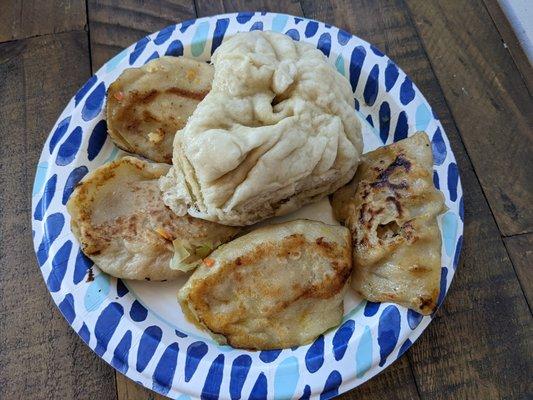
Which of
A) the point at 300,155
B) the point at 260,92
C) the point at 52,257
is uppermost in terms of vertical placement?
the point at 260,92

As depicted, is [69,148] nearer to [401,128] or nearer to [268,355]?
[268,355]

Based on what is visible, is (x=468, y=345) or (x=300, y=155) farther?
(x=468, y=345)

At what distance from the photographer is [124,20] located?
115 inches

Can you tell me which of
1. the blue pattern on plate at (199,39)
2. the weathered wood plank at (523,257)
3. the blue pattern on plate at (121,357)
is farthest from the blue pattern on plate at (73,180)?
the weathered wood plank at (523,257)

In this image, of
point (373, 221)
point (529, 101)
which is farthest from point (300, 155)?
point (529, 101)

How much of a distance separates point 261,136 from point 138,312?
874mm

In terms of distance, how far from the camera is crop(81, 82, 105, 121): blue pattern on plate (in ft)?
7.82

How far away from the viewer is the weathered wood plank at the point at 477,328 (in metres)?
2.15

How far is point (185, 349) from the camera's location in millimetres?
2014

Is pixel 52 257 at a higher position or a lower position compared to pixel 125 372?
higher

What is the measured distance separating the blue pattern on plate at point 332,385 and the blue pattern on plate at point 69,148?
56.3 inches

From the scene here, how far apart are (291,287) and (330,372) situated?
342 mm

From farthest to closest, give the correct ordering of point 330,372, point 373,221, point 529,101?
point 529,101 → point 373,221 → point 330,372

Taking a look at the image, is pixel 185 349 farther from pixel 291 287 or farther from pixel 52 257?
pixel 52 257
